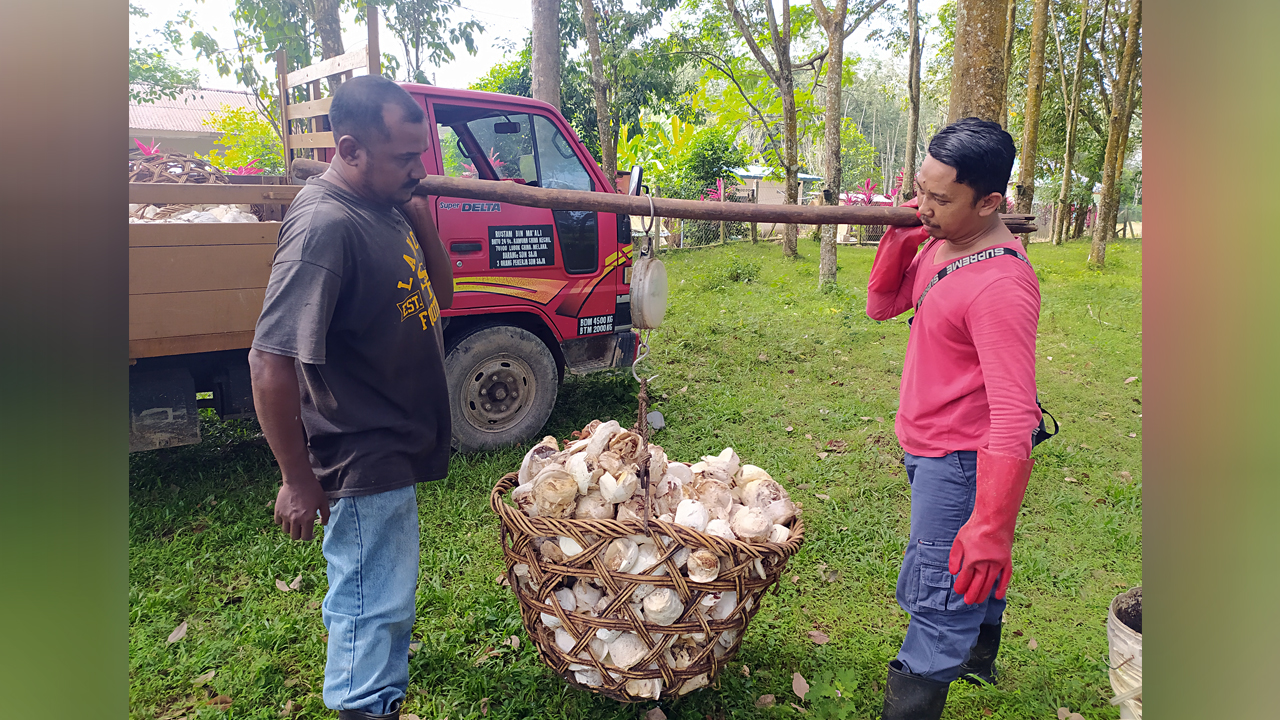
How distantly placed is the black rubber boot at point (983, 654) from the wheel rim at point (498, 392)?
11.2 feet

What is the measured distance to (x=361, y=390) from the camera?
2279 mm

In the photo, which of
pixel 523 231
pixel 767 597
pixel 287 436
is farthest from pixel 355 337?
pixel 523 231

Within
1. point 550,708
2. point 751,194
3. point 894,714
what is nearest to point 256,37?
point 550,708

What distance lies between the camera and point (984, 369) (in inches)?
83.7

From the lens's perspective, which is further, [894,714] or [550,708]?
[550,708]

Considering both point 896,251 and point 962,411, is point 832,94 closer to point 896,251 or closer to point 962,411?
point 896,251

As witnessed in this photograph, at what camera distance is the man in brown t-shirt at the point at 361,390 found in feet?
6.92

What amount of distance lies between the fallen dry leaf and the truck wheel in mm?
2894

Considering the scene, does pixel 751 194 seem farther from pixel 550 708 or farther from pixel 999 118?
pixel 550 708

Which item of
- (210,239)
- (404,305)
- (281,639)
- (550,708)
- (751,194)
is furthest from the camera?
(751,194)

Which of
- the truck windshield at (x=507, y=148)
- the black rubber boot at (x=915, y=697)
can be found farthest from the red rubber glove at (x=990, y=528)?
the truck windshield at (x=507, y=148)

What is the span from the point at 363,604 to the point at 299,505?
1.31 feet

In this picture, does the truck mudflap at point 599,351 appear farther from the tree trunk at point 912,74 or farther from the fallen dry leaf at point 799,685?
the tree trunk at point 912,74
